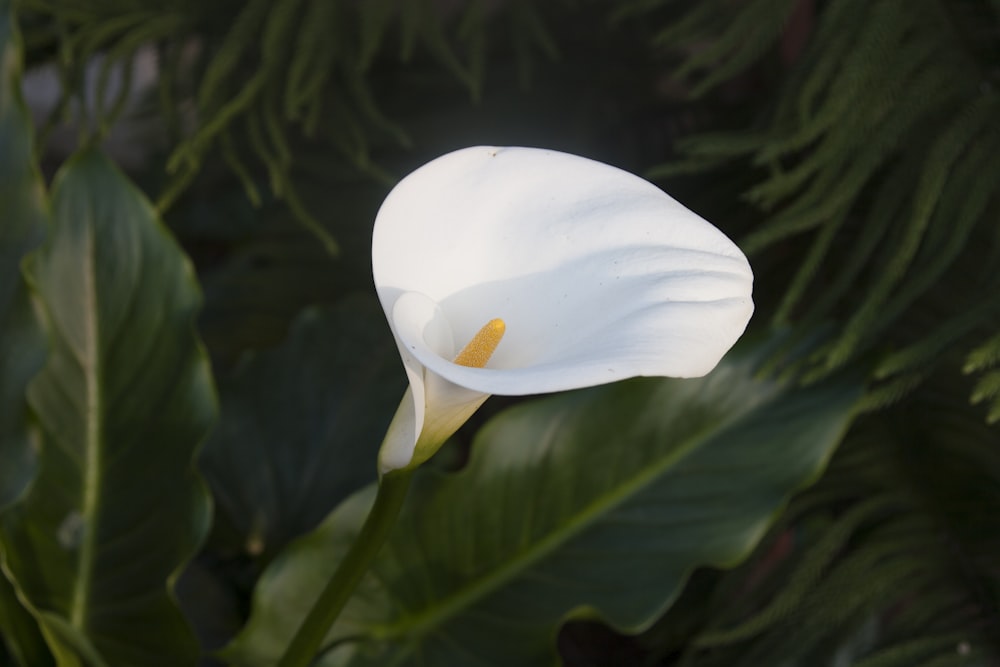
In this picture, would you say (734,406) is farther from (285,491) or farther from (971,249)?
(285,491)

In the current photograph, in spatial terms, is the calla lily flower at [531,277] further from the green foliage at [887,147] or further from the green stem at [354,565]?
the green foliage at [887,147]

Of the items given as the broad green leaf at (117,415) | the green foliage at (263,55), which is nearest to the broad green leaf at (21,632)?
the broad green leaf at (117,415)

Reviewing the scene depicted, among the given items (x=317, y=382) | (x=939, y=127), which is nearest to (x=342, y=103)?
(x=317, y=382)

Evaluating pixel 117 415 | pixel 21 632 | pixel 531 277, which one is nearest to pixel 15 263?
pixel 117 415

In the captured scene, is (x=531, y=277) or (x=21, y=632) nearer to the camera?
(x=531, y=277)

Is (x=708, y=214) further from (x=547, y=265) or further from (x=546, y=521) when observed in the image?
(x=547, y=265)
